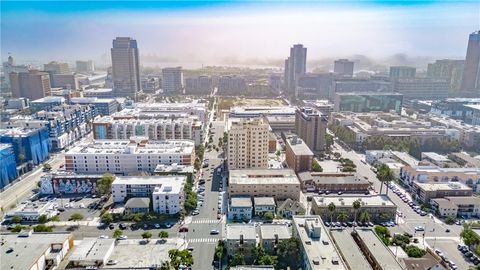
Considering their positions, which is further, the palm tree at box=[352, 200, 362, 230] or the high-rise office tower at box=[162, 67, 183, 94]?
the high-rise office tower at box=[162, 67, 183, 94]

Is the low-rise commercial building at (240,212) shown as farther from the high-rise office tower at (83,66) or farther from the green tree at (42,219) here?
the high-rise office tower at (83,66)

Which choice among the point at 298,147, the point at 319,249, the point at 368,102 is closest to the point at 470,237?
the point at 319,249

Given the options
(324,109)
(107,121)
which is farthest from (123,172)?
(324,109)

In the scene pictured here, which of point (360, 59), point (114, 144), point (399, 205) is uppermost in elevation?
point (360, 59)

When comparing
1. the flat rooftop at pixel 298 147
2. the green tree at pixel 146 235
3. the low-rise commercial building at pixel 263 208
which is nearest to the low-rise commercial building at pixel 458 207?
the flat rooftop at pixel 298 147

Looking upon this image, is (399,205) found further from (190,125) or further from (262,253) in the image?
(190,125)

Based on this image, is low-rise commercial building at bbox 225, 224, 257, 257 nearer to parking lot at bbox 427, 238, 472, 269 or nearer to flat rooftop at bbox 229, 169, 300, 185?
flat rooftop at bbox 229, 169, 300, 185

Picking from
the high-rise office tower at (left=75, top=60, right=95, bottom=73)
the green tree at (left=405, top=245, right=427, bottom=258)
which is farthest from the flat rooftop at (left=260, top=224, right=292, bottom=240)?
the high-rise office tower at (left=75, top=60, right=95, bottom=73)
